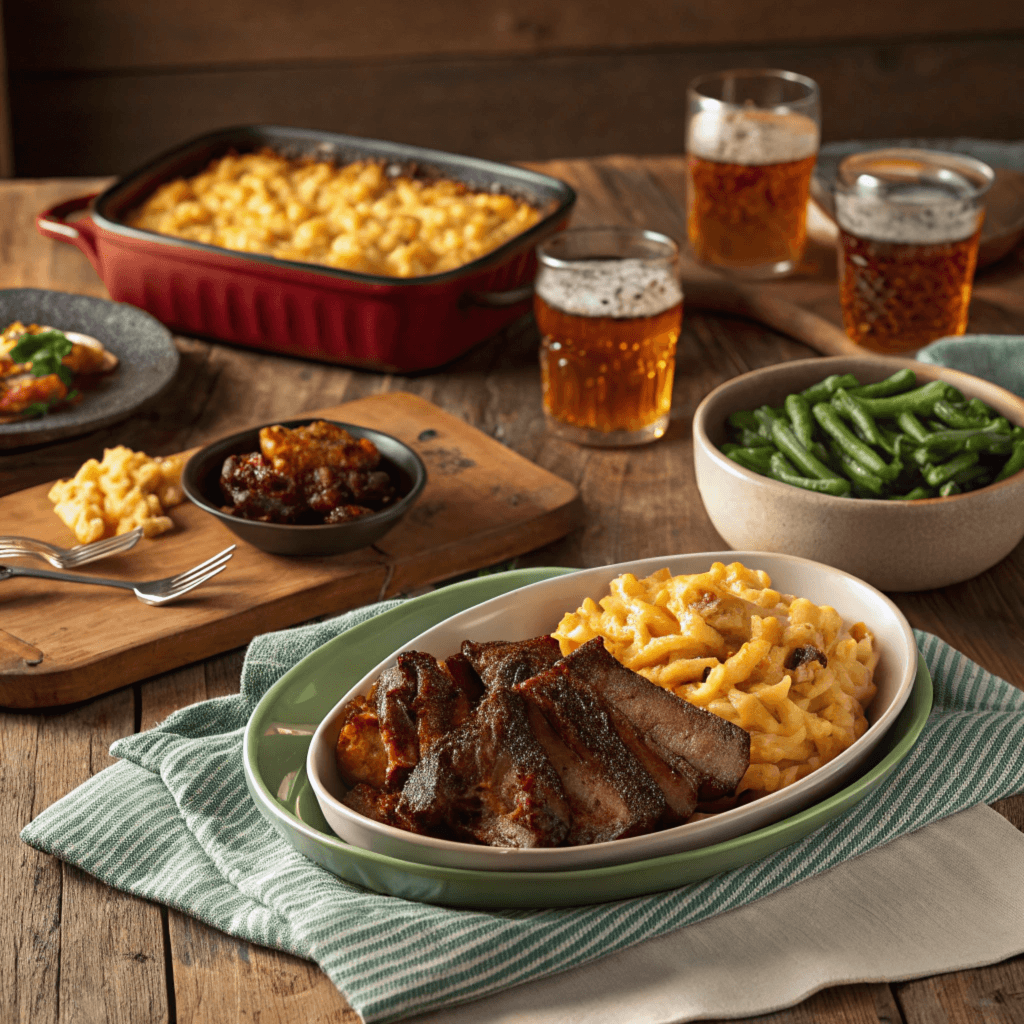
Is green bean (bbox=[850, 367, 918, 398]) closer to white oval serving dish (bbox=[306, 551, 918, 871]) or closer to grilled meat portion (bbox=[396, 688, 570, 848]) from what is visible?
white oval serving dish (bbox=[306, 551, 918, 871])

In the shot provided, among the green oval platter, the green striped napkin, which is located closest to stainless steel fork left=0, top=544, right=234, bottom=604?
the green striped napkin

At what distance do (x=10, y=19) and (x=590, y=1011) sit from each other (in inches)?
228

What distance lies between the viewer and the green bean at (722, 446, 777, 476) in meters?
2.19

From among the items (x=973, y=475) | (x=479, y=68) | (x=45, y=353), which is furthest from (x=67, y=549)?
(x=479, y=68)

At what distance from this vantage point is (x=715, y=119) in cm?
317

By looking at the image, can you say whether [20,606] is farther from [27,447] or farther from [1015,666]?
[1015,666]

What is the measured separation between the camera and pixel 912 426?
86.7 inches

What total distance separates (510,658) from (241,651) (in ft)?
2.20

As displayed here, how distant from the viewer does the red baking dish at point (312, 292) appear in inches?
113

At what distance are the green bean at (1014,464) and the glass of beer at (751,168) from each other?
128cm

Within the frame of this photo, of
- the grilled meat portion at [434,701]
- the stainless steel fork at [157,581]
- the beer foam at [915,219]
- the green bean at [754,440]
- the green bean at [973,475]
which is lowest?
the stainless steel fork at [157,581]

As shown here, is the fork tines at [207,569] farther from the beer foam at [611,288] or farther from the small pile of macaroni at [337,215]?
the small pile of macaroni at [337,215]

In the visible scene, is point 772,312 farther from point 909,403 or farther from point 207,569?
point 207,569

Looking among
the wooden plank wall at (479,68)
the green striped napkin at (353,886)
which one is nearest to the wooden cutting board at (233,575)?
the green striped napkin at (353,886)
